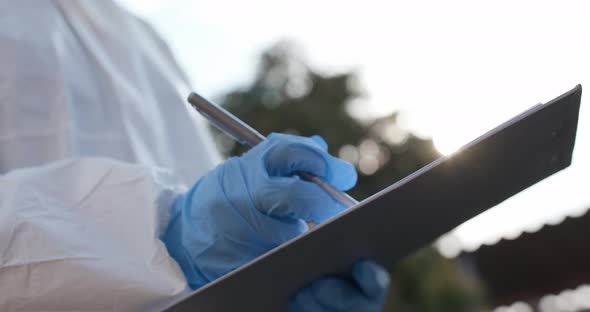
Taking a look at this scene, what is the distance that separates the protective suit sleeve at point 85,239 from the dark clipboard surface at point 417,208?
5.0 inches

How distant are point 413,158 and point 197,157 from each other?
617 cm

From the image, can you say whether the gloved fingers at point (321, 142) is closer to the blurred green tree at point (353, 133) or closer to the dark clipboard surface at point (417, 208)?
the dark clipboard surface at point (417, 208)

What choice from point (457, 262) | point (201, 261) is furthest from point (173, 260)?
point (457, 262)

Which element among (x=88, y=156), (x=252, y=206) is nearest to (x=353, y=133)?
(x=88, y=156)

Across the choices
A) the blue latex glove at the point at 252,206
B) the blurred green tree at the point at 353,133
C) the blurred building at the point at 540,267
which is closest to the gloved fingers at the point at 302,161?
the blue latex glove at the point at 252,206

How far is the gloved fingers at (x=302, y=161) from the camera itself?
884 mm

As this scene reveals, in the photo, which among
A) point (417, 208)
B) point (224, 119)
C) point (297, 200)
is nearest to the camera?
point (417, 208)

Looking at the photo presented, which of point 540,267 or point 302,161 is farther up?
point 540,267

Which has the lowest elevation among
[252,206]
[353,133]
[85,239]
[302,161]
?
[85,239]

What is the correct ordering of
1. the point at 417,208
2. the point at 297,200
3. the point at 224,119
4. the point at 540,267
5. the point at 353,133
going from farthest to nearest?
the point at 353,133
the point at 540,267
the point at 224,119
the point at 297,200
the point at 417,208

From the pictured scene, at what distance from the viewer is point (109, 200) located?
2.96ft

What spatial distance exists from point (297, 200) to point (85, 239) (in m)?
0.33

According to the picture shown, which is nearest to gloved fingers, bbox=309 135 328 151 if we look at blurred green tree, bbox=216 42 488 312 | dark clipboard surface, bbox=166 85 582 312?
dark clipboard surface, bbox=166 85 582 312

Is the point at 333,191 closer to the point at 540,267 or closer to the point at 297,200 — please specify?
the point at 297,200
